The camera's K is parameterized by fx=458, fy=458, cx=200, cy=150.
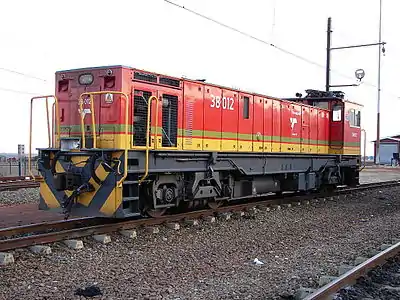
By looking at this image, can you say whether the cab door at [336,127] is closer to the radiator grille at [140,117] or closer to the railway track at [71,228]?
the railway track at [71,228]

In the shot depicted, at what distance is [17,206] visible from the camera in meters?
12.4

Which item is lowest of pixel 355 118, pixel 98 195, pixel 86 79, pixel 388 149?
pixel 388 149

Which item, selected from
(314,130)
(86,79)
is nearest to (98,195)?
(86,79)

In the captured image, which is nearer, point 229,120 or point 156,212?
point 156,212

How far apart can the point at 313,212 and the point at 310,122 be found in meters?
4.59

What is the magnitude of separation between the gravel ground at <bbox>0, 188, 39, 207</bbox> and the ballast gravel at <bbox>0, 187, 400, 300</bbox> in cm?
585

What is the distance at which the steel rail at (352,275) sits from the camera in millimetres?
5207

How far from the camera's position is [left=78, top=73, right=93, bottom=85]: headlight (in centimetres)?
971

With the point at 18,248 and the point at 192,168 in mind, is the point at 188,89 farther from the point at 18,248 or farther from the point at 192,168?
the point at 18,248

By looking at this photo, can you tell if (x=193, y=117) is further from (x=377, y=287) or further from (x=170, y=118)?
(x=377, y=287)

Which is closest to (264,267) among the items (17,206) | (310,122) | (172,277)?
(172,277)

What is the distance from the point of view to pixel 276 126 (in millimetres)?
14273

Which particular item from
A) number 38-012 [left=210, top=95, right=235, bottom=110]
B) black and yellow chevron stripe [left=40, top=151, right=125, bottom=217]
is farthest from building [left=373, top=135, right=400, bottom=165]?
black and yellow chevron stripe [left=40, top=151, right=125, bottom=217]

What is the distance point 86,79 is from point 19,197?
601 centimetres
